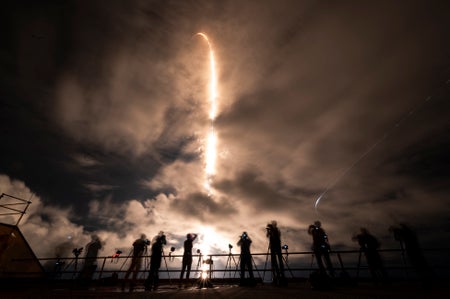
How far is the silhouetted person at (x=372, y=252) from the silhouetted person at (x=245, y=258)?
4899 mm

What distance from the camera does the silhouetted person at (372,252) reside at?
314 inches

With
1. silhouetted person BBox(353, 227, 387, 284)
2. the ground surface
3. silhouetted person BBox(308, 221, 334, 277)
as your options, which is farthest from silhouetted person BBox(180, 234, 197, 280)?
silhouetted person BBox(353, 227, 387, 284)

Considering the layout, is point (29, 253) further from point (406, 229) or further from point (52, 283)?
point (406, 229)

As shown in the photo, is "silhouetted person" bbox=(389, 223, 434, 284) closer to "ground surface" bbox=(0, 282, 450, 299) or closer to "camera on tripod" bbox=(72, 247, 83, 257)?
"ground surface" bbox=(0, 282, 450, 299)

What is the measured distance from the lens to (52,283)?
39.6 feet

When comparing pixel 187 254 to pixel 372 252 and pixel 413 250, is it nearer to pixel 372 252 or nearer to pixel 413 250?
pixel 372 252

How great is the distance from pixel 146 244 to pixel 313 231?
8522 mm

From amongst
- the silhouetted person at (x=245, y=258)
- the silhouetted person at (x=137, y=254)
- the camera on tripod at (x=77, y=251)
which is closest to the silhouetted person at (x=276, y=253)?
the silhouetted person at (x=245, y=258)

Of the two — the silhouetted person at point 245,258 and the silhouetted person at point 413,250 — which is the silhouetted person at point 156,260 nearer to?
the silhouetted person at point 245,258

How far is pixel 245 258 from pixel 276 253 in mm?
1476

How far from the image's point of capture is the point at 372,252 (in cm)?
824

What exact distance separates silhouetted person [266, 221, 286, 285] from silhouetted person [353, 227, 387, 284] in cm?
353

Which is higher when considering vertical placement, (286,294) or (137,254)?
(137,254)

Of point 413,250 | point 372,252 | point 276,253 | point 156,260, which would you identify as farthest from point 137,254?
point 413,250
